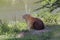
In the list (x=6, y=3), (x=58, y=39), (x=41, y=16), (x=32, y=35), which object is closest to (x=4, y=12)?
(x=6, y=3)

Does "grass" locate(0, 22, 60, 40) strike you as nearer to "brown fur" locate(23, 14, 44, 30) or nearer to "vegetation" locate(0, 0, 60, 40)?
"vegetation" locate(0, 0, 60, 40)

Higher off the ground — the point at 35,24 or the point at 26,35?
the point at 35,24

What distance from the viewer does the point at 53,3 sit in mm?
9469

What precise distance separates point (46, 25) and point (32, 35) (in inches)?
57.8

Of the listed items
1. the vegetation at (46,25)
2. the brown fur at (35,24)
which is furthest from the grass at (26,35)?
the brown fur at (35,24)

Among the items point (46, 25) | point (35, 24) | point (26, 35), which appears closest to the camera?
point (26, 35)

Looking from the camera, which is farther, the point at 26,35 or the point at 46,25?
the point at 46,25

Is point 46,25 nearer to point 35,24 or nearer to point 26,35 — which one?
point 35,24

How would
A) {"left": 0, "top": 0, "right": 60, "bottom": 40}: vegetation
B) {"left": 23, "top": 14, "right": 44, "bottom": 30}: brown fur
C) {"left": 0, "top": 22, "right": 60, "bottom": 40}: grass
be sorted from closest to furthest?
{"left": 0, "top": 22, "right": 60, "bottom": 40}: grass
{"left": 0, "top": 0, "right": 60, "bottom": 40}: vegetation
{"left": 23, "top": 14, "right": 44, "bottom": 30}: brown fur

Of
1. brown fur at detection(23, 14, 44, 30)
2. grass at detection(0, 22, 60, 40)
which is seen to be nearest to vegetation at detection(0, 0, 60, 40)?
grass at detection(0, 22, 60, 40)

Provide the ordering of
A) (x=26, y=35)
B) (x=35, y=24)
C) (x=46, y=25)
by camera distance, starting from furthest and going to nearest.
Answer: (x=46, y=25)
(x=35, y=24)
(x=26, y=35)

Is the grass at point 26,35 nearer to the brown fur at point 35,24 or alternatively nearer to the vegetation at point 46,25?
the vegetation at point 46,25

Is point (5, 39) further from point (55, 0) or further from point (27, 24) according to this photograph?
point (55, 0)

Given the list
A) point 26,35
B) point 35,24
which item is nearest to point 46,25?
point 35,24
